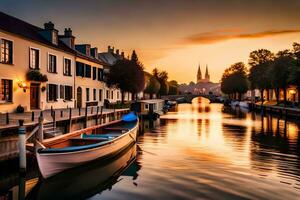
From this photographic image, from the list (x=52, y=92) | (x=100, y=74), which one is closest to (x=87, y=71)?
(x=100, y=74)

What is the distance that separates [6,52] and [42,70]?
567 cm

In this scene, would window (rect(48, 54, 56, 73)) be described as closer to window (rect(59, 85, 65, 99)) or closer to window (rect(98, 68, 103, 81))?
window (rect(59, 85, 65, 99))

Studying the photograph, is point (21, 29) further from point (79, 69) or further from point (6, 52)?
point (79, 69)

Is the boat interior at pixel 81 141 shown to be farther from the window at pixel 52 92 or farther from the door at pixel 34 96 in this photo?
the window at pixel 52 92

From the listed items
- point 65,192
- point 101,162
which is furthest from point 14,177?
point 101,162

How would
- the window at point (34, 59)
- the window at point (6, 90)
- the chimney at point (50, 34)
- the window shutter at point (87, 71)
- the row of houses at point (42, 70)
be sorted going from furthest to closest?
the window shutter at point (87, 71) → the chimney at point (50, 34) → the window at point (34, 59) → the row of houses at point (42, 70) → the window at point (6, 90)

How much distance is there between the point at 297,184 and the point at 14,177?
1213 centimetres

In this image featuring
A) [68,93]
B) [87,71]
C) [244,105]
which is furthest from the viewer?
[244,105]

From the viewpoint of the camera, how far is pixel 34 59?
31.0 m

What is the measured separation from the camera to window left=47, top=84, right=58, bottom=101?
111ft

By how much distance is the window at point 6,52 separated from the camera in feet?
85.2

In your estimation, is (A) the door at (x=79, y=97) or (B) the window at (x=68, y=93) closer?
(B) the window at (x=68, y=93)

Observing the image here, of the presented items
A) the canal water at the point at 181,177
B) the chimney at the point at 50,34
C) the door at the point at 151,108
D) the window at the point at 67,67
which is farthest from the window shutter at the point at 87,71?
the canal water at the point at 181,177

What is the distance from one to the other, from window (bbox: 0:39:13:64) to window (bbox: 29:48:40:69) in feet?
9.85
